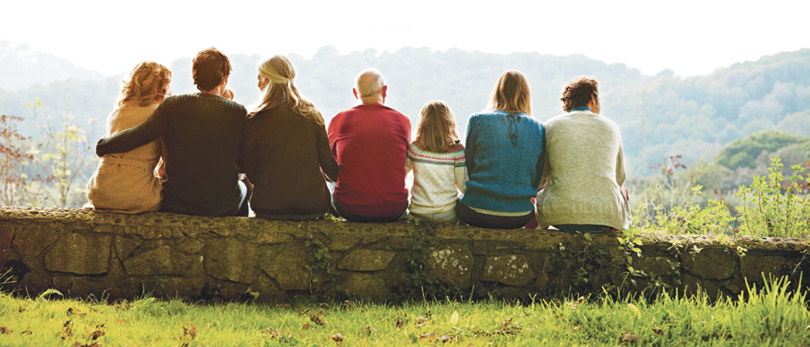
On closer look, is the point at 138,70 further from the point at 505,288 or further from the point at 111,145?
the point at 505,288

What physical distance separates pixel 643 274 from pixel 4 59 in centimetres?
4959

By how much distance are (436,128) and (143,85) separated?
1938 mm

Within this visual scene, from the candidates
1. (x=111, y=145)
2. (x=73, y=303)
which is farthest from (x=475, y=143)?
(x=73, y=303)

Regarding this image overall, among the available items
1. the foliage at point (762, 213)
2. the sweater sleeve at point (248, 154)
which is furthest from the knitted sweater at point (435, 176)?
the foliage at point (762, 213)

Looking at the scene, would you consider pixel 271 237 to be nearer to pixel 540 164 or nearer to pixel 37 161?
pixel 540 164

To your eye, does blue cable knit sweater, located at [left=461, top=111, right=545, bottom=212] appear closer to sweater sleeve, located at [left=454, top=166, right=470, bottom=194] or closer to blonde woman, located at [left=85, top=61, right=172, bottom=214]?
sweater sleeve, located at [left=454, top=166, right=470, bottom=194]

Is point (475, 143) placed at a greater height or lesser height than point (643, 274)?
greater

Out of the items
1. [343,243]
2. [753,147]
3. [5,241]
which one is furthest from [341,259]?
[753,147]

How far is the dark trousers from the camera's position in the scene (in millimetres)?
3660

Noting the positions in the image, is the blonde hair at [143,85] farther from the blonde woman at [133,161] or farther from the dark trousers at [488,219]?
the dark trousers at [488,219]

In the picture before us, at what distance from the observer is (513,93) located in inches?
148

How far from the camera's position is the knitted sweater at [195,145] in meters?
3.37

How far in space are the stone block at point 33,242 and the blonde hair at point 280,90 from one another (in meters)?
1.49

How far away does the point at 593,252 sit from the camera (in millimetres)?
3578
